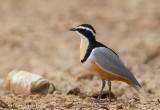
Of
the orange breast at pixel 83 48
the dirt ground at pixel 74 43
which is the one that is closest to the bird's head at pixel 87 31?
the orange breast at pixel 83 48

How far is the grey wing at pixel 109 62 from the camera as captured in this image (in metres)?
6.84

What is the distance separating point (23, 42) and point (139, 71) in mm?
4348

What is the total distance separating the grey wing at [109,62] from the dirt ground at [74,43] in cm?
41

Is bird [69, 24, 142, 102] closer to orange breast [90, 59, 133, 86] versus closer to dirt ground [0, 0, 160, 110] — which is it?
orange breast [90, 59, 133, 86]

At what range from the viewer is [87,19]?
1698 cm

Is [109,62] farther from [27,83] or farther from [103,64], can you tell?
[27,83]

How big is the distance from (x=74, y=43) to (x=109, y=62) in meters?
8.26

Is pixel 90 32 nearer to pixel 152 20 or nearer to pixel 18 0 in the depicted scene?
pixel 152 20

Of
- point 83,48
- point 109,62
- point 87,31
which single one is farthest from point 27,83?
point 109,62

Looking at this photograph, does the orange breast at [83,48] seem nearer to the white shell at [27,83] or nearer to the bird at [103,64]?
the bird at [103,64]

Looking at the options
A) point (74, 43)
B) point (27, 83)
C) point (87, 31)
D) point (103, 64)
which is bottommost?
point (27, 83)

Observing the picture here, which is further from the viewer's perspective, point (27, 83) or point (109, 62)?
point (27, 83)

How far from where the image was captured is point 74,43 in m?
15.1

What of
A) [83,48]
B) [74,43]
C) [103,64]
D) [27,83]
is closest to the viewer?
[103,64]
